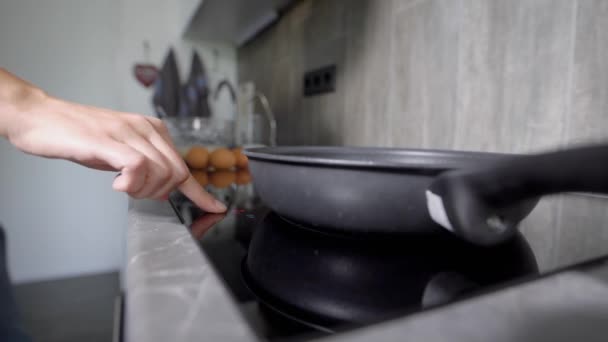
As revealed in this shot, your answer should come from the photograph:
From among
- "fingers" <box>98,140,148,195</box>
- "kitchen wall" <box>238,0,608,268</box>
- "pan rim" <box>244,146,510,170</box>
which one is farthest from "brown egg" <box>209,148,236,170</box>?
"fingers" <box>98,140,148,195</box>

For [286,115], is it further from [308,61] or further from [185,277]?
[185,277]

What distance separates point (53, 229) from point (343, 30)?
200 centimetres

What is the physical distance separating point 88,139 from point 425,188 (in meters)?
0.28

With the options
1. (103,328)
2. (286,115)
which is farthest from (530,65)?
(103,328)

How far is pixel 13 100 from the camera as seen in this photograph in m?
0.34

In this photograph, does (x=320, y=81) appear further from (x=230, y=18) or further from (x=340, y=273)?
(x=340, y=273)

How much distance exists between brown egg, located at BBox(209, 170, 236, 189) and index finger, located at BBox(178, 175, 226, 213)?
247 millimetres

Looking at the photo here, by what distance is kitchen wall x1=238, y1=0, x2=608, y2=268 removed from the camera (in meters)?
0.42

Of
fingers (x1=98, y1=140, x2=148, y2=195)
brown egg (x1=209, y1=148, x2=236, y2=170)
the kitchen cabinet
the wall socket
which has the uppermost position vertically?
the kitchen cabinet

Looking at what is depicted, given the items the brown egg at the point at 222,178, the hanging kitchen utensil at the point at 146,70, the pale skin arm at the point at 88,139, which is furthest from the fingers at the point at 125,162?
the hanging kitchen utensil at the point at 146,70

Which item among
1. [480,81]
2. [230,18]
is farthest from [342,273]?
[230,18]

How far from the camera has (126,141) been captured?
0.33 m

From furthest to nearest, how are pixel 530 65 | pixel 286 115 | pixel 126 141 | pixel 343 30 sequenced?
1. pixel 286 115
2. pixel 343 30
3. pixel 530 65
4. pixel 126 141

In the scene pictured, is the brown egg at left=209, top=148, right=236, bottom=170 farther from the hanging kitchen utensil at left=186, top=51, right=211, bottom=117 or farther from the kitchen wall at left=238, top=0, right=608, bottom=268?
the hanging kitchen utensil at left=186, top=51, right=211, bottom=117
